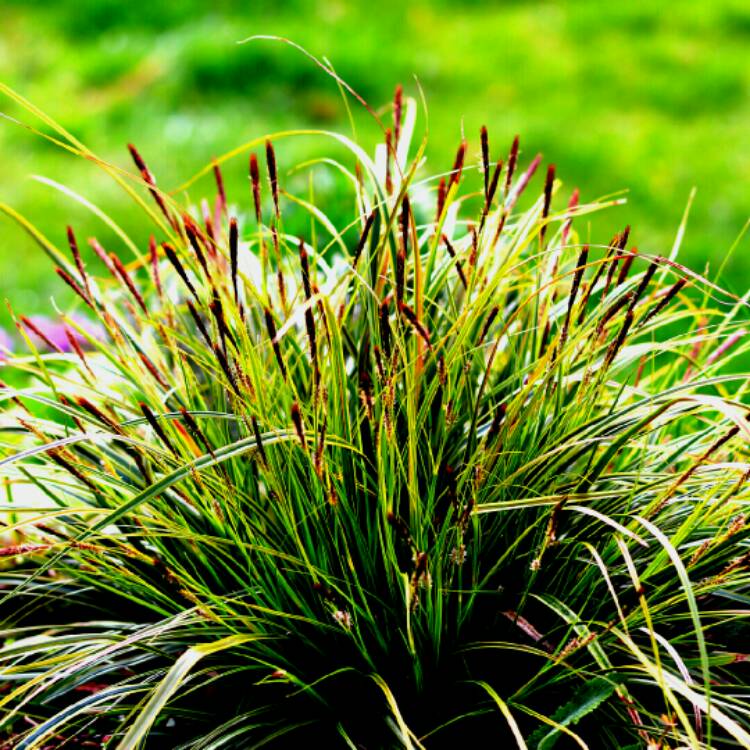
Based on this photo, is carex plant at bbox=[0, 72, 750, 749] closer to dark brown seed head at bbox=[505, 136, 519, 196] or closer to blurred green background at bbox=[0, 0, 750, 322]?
dark brown seed head at bbox=[505, 136, 519, 196]

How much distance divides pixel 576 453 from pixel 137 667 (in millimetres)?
807

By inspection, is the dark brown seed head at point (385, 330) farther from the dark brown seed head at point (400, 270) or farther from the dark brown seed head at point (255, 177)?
the dark brown seed head at point (255, 177)

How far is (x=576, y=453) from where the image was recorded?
1561 mm

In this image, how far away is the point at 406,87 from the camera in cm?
545

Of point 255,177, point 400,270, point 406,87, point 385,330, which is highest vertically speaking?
point 406,87

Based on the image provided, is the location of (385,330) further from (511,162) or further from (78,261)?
A: (78,261)

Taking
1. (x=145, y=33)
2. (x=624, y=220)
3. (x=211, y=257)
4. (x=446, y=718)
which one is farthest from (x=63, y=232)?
(x=446, y=718)

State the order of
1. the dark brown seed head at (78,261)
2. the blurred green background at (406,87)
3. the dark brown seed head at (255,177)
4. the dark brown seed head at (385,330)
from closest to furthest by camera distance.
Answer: the dark brown seed head at (385,330)
the dark brown seed head at (255,177)
the dark brown seed head at (78,261)
the blurred green background at (406,87)

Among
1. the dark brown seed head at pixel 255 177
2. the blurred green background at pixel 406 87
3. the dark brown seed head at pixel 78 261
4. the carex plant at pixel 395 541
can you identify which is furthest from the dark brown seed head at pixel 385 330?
the blurred green background at pixel 406 87

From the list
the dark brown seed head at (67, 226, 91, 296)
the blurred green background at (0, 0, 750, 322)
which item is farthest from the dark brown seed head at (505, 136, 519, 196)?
the blurred green background at (0, 0, 750, 322)

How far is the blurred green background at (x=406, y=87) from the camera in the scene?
4754 millimetres

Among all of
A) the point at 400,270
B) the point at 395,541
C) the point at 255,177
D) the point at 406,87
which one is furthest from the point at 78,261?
the point at 406,87

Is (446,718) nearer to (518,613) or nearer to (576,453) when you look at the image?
(518,613)

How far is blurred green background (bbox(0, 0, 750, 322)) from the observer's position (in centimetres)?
475
